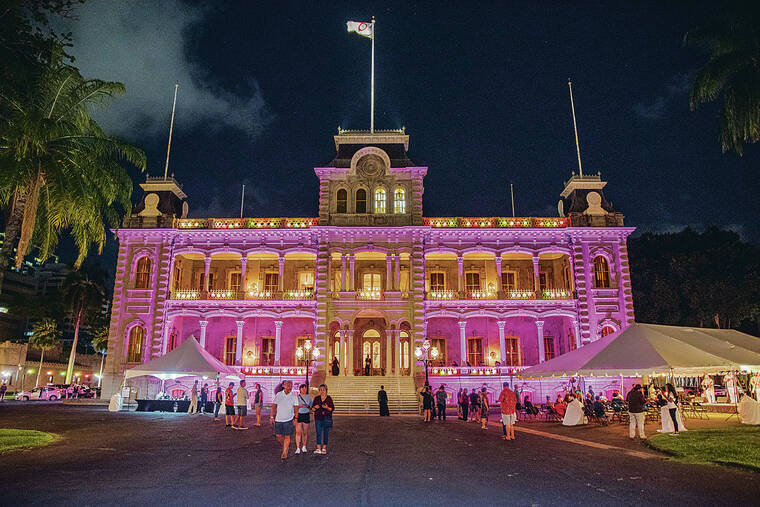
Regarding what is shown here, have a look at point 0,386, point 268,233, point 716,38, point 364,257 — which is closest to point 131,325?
point 268,233

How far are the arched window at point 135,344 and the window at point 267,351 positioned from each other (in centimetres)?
761

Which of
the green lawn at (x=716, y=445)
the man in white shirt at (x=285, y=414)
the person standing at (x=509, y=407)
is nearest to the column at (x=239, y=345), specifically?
the person standing at (x=509, y=407)

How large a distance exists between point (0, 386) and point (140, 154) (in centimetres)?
2893

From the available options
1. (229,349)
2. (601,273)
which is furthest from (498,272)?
(229,349)

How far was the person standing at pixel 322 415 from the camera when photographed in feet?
40.9

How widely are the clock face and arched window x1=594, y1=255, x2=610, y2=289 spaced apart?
1522 cm

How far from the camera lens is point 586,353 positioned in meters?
20.3

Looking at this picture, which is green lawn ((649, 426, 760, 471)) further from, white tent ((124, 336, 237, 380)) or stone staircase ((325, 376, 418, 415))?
white tent ((124, 336, 237, 380))

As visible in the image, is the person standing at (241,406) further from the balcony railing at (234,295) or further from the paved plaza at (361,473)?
the balcony railing at (234,295)

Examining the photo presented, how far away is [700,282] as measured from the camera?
42000 mm

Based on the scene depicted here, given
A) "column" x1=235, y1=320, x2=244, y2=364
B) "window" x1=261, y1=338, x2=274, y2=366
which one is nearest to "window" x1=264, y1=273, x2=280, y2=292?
"column" x1=235, y1=320, x2=244, y2=364

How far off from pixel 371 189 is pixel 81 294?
31.2 metres

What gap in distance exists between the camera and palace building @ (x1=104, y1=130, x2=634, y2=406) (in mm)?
33406

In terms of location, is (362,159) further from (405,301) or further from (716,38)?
(716,38)
